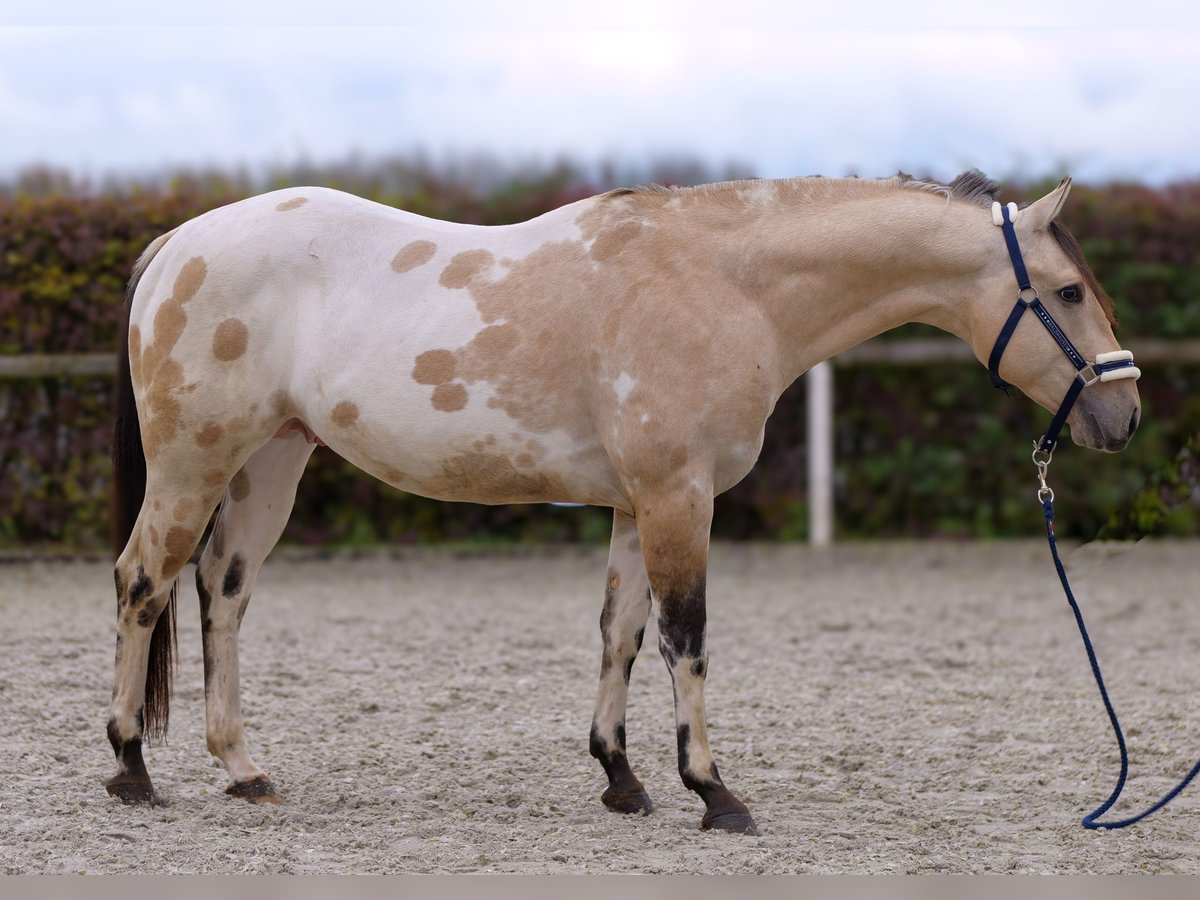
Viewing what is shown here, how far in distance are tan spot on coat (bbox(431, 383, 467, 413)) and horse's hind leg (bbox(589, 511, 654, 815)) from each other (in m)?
0.62

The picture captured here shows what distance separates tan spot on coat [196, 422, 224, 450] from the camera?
389 centimetres

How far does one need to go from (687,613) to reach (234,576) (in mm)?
1470

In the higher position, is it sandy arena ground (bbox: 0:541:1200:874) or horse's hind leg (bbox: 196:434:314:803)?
horse's hind leg (bbox: 196:434:314:803)

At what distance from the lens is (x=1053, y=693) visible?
18.1 ft

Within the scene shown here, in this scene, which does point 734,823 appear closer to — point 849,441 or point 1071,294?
point 1071,294

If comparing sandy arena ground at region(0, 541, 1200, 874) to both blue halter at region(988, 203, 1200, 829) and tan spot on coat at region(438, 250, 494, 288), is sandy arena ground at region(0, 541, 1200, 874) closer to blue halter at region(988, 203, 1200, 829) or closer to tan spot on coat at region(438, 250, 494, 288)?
blue halter at region(988, 203, 1200, 829)

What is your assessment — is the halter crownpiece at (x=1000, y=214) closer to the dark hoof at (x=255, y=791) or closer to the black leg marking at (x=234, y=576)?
the black leg marking at (x=234, y=576)

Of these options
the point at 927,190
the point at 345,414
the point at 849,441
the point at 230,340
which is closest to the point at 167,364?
the point at 230,340

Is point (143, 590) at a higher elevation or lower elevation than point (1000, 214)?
lower

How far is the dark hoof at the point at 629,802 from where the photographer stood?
3.91 metres

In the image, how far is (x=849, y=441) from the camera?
941 centimetres

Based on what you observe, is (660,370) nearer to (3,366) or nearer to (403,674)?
(403,674)

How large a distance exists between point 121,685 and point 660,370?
6.29 feet

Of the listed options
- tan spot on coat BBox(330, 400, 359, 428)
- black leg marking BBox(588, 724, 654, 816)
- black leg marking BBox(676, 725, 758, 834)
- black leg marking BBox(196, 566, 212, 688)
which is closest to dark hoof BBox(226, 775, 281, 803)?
black leg marking BBox(196, 566, 212, 688)
